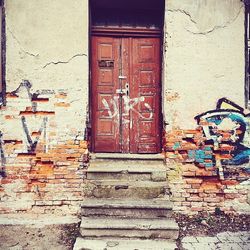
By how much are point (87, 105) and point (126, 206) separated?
1.73 m

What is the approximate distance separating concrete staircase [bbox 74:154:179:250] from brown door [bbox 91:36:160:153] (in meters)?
0.43

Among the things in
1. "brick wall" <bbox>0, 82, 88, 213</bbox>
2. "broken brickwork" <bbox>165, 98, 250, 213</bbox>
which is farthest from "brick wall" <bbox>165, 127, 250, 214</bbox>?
"brick wall" <bbox>0, 82, 88, 213</bbox>

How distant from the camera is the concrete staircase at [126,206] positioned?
4277 millimetres

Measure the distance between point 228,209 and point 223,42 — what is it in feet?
9.10

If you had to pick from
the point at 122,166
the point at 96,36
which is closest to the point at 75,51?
the point at 96,36

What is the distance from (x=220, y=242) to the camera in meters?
4.31

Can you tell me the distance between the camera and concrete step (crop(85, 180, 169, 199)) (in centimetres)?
481

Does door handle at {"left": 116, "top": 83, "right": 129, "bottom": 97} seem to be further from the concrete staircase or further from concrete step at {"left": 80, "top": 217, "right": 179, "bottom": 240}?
concrete step at {"left": 80, "top": 217, "right": 179, "bottom": 240}

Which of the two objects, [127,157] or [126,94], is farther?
[126,94]

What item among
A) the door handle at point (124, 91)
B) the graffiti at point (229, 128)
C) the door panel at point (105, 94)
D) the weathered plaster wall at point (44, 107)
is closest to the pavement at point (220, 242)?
the graffiti at point (229, 128)

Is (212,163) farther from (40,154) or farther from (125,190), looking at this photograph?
(40,154)

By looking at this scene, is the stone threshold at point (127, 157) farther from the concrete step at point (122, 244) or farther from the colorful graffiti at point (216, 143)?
the concrete step at point (122, 244)

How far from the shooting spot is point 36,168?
5.04 m

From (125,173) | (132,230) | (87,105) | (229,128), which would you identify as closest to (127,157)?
(125,173)
